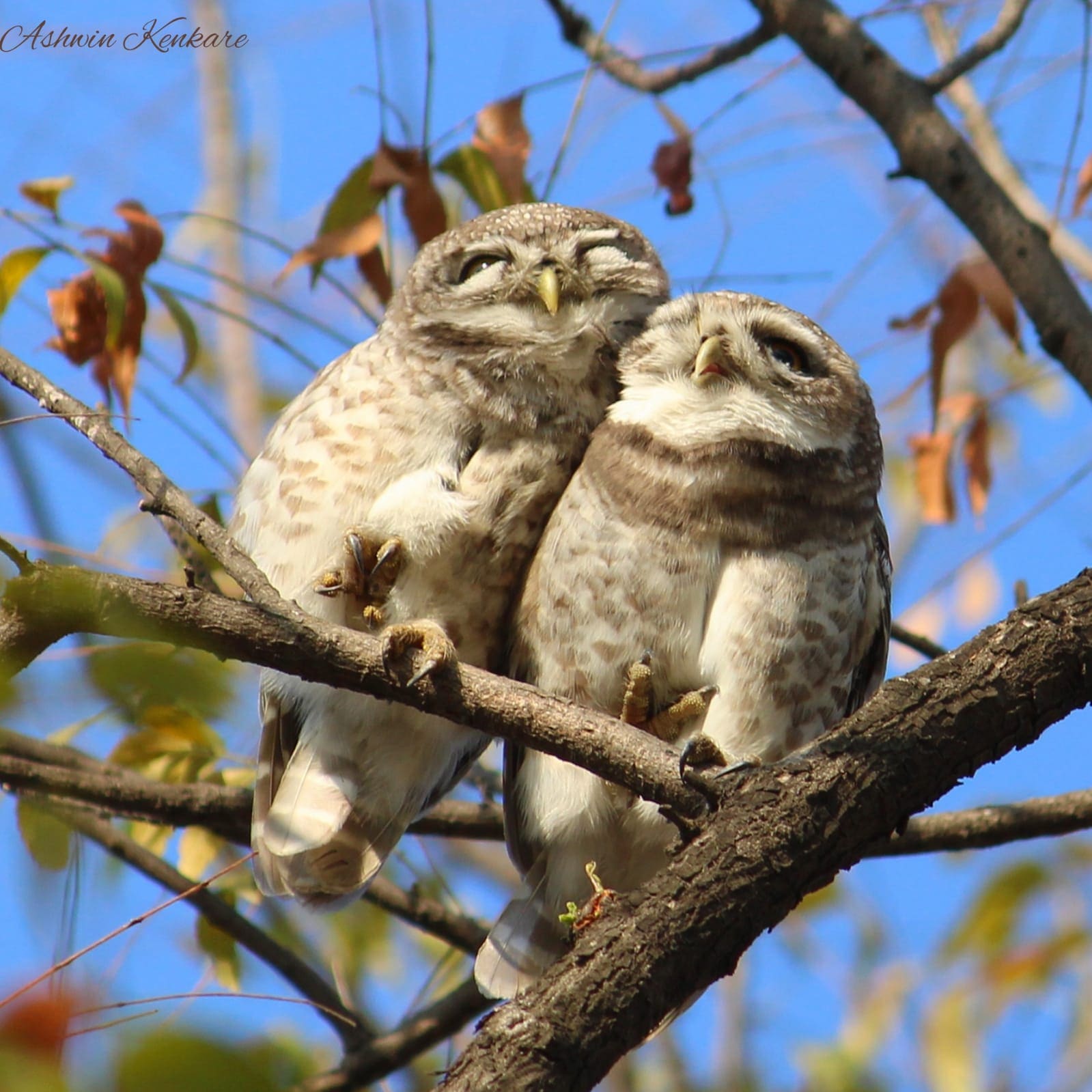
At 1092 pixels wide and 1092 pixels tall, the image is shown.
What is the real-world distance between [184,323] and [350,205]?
513 millimetres

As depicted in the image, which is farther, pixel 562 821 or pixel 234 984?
pixel 234 984

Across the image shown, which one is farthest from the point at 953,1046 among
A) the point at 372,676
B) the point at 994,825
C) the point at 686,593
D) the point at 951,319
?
the point at 372,676

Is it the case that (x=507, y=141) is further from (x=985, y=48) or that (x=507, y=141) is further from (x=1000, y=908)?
(x=1000, y=908)

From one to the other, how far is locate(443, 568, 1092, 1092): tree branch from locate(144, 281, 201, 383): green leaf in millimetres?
1816

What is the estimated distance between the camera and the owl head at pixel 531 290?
3.32m

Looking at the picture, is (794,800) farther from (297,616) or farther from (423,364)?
(423,364)

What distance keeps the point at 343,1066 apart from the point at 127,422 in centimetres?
166

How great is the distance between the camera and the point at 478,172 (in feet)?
11.9

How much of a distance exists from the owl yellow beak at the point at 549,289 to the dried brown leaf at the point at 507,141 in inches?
12.9

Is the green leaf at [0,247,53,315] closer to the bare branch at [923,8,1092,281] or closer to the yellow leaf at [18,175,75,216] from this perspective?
the yellow leaf at [18,175,75,216]

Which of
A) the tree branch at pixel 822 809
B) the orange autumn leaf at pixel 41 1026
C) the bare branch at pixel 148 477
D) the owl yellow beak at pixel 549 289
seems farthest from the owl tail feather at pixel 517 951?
the orange autumn leaf at pixel 41 1026

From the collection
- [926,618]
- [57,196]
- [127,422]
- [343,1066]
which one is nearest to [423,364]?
[127,422]

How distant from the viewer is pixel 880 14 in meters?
4.07

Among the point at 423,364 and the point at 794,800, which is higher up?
the point at 423,364
